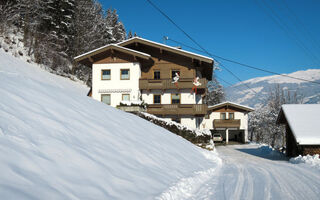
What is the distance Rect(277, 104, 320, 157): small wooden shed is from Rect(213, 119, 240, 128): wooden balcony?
16800mm

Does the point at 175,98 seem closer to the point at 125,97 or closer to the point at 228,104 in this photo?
the point at 125,97

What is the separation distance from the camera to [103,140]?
22.3 ft

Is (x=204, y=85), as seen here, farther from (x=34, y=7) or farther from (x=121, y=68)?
(x=34, y=7)

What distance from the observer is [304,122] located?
17.2m

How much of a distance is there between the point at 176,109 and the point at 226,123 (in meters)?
15.2

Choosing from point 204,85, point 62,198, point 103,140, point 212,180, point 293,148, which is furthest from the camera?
point 204,85

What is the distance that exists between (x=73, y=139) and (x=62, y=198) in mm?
2418

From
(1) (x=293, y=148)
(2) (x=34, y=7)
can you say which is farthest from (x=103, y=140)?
(2) (x=34, y=7)

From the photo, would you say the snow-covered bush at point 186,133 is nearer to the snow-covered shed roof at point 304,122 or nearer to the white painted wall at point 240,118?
the snow-covered shed roof at point 304,122

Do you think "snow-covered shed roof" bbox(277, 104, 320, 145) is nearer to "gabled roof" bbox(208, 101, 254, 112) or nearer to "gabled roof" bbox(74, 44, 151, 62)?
"gabled roof" bbox(74, 44, 151, 62)

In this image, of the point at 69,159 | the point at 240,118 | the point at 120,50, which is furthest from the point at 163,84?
the point at 69,159

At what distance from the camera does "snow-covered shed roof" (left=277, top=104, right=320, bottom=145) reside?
15.4m

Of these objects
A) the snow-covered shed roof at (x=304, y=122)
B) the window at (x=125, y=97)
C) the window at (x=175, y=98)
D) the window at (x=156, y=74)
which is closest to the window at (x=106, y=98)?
the window at (x=125, y=97)

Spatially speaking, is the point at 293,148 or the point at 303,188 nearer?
the point at 303,188
